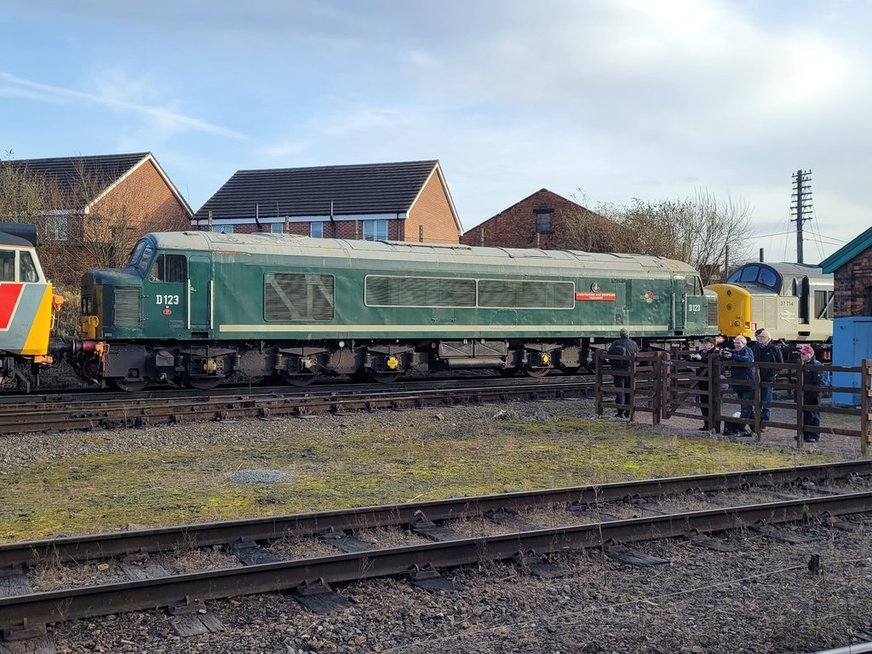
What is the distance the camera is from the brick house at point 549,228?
132ft

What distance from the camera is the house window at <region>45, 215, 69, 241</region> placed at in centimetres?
2833

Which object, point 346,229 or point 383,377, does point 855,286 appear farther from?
point 346,229

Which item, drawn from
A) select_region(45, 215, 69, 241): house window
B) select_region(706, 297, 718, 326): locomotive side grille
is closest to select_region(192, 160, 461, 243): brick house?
select_region(45, 215, 69, 241): house window

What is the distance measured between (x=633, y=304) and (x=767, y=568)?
17108mm

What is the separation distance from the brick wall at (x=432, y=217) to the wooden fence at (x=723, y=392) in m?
27.5

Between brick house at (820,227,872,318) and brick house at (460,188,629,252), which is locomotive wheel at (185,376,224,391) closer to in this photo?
brick house at (820,227,872,318)

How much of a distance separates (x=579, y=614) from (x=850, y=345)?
15.2m

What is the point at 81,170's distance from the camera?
32.6 metres

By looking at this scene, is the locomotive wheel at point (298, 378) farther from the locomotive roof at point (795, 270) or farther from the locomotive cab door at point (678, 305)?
the locomotive roof at point (795, 270)

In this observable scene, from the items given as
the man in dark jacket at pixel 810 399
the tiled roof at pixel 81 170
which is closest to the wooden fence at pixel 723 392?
the man in dark jacket at pixel 810 399

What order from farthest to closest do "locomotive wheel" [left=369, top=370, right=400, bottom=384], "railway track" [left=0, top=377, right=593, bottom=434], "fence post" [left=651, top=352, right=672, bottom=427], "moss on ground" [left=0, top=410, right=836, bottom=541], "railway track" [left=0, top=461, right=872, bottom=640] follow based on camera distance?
"locomotive wheel" [left=369, top=370, right=400, bottom=384] < "fence post" [left=651, top=352, right=672, bottom=427] < "railway track" [left=0, top=377, right=593, bottom=434] < "moss on ground" [left=0, top=410, right=836, bottom=541] < "railway track" [left=0, top=461, right=872, bottom=640]

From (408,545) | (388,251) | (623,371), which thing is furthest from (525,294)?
(408,545)

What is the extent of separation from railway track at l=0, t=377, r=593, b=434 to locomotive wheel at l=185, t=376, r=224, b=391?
1.11 ft

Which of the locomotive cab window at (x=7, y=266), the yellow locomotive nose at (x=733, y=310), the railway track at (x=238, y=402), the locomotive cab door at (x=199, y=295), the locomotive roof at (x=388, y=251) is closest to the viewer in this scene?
the railway track at (x=238, y=402)
